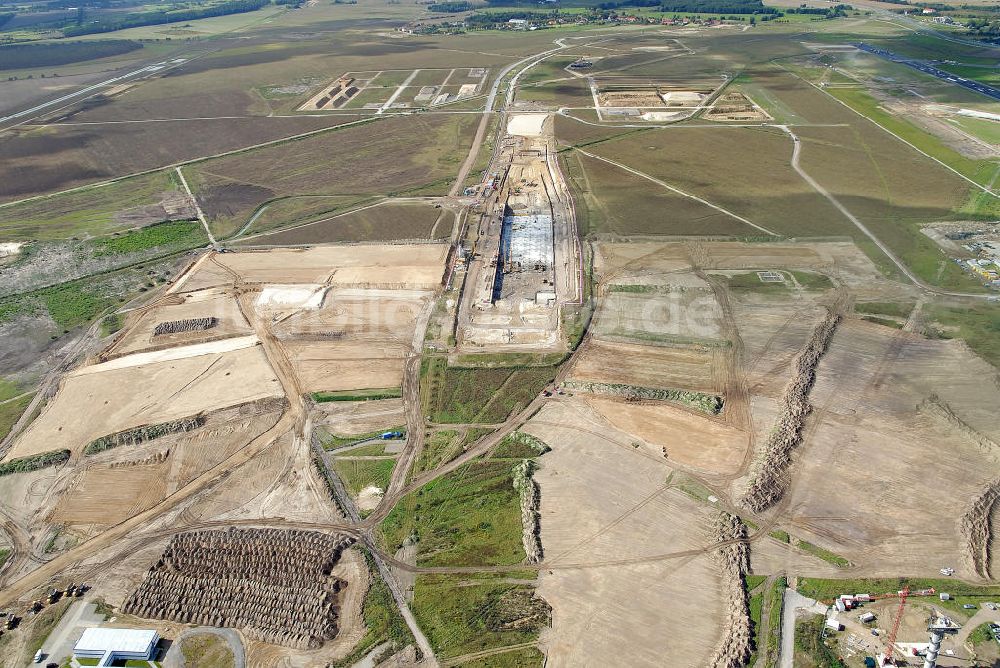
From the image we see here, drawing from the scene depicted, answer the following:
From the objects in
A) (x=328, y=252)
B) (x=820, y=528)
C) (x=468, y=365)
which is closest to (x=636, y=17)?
(x=328, y=252)

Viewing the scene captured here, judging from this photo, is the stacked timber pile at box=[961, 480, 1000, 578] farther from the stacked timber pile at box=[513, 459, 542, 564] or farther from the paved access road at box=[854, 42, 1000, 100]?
the paved access road at box=[854, 42, 1000, 100]

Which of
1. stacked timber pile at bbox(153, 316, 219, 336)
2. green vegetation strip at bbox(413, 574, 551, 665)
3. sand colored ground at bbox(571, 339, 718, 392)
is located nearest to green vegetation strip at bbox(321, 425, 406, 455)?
green vegetation strip at bbox(413, 574, 551, 665)

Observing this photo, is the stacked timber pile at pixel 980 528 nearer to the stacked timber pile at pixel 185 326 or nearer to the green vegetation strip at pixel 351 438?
the green vegetation strip at pixel 351 438

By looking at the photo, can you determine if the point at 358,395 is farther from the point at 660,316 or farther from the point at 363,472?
the point at 660,316

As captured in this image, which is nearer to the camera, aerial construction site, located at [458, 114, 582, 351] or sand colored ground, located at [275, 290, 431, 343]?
aerial construction site, located at [458, 114, 582, 351]

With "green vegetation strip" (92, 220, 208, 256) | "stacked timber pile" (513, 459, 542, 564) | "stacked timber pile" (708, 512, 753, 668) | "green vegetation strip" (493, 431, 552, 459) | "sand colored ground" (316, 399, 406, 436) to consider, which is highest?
"green vegetation strip" (92, 220, 208, 256)

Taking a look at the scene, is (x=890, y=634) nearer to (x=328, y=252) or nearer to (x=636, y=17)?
(x=328, y=252)

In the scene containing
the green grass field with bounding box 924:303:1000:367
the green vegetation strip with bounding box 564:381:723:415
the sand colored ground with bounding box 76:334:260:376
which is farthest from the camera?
the sand colored ground with bounding box 76:334:260:376

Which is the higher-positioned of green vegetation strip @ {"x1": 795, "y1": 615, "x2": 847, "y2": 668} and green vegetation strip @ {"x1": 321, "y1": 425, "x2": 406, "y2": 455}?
green vegetation strip @ {"x1": 321, "y1": 425, "x2": 406, "y2": 455}
